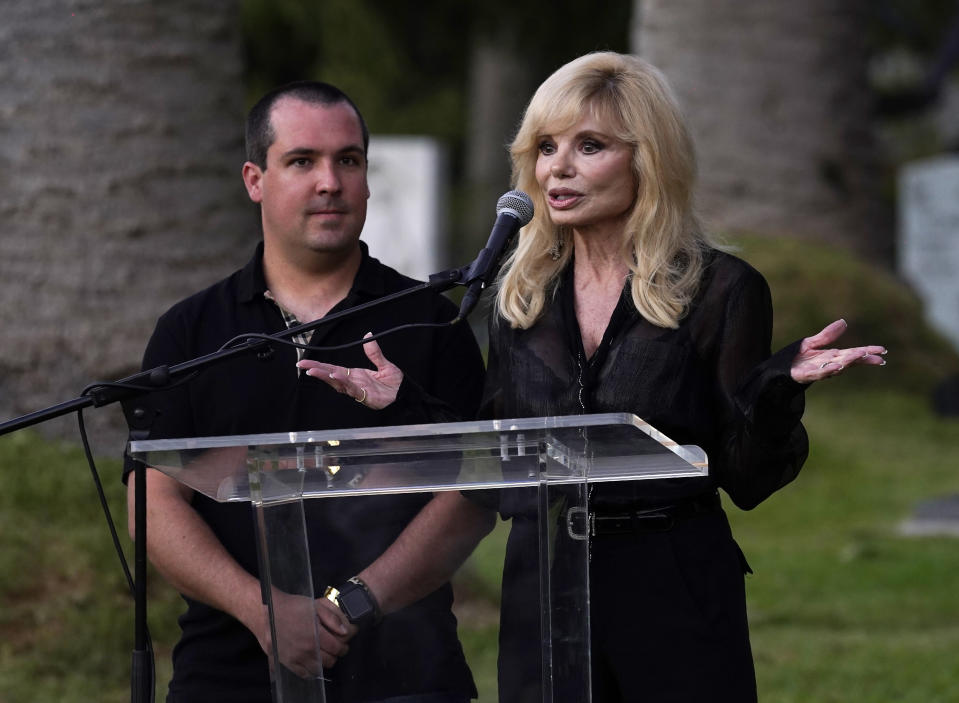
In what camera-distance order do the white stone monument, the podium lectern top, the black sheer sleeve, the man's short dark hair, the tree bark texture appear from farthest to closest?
the white stone monument
the tree bark texture
the man's short dark hair
the black sheer sleeve
the podium lectern top

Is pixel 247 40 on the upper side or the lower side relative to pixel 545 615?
upper

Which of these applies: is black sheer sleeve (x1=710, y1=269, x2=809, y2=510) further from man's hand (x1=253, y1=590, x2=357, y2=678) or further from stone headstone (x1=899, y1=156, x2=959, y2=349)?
stone headstone (x1=899, y1=156, x2=959, y2=349)

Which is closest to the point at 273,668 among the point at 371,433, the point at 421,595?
the point at 421,595

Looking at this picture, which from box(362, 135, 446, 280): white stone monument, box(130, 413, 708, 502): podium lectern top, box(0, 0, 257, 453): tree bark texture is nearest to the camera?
box(130, 413, 708, 502): podium lectern top

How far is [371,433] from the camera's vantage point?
2.88m

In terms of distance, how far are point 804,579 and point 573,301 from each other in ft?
17.0

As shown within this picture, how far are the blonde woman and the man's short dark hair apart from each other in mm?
566

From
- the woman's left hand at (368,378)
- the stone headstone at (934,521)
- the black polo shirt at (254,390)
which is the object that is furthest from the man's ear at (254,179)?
the stone headstone at (934,521)

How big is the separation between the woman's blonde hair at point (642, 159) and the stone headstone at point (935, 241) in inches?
611

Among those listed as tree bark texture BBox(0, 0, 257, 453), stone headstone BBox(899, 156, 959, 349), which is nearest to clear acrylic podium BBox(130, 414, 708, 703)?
tree bark texture BBox(0, 0, 257, 453)

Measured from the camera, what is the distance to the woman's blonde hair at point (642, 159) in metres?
3.43

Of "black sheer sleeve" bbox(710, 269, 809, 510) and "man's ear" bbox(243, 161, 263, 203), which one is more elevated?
"man's ear" bbox(243, 161, 263, 203)

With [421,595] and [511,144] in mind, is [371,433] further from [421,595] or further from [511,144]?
[511,144]

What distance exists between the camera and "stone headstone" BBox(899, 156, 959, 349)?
1838 centimetres
